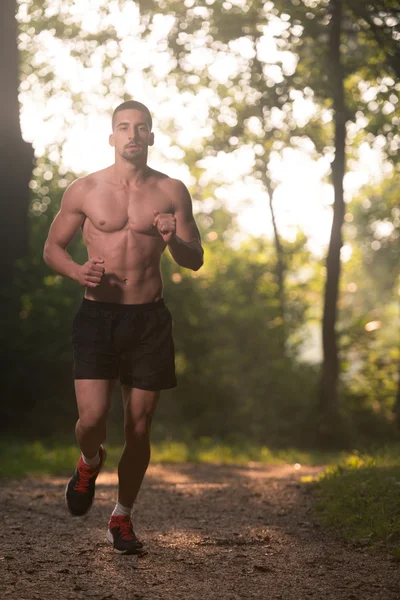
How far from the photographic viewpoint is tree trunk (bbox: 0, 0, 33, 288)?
14820 millimetres

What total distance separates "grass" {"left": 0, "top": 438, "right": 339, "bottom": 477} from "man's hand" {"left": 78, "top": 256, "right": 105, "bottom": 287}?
549 centimetres

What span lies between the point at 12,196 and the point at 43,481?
648 centimetres

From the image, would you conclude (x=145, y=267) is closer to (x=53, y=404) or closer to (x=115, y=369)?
(x=115, y=369)

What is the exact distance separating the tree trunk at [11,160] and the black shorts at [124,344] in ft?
31.6

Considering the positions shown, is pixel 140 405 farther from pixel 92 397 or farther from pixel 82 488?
pixel 82 488

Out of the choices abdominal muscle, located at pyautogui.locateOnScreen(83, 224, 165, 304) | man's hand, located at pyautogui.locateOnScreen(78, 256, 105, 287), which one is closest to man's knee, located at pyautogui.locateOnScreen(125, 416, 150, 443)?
abdominal muscle, located at pyautogui.locateOnScreen(83, 224, 165, 304)

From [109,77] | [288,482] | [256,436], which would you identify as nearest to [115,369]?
[288,482]

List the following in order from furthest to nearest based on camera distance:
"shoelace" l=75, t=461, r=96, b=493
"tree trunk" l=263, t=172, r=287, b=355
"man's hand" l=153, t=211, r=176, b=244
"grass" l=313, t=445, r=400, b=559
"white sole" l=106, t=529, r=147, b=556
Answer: "tree trunk" l=263, t=172, r=287, b=355 → "grass" l=313, t=445, r=400, b=559 → "shoelace" l=75, t=461, r=96, b=493 → "white sole" l=106, t=529, r=147, b=556 → "man's hand" l=153, t=211, r=176, b=244

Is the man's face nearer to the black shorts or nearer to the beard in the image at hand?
the beard

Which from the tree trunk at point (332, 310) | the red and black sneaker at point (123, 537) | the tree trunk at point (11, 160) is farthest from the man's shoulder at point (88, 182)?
the tree trunk at point (332, 310)

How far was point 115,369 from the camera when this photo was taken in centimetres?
571

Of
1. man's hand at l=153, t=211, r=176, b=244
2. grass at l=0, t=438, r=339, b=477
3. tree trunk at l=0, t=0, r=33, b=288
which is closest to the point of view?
man's hand at l=153, t=211, r=176, b=244

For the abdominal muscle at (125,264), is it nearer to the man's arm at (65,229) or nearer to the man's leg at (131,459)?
the man's arm at (65,229)

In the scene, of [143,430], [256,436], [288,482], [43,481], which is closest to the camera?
[143,430]
